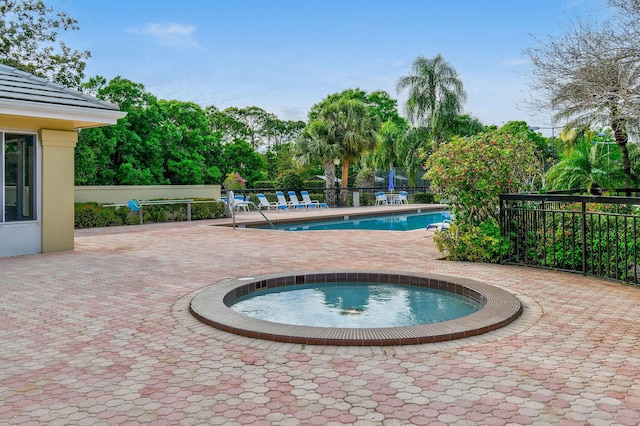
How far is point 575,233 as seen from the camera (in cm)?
735

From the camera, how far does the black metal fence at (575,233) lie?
6660 mm

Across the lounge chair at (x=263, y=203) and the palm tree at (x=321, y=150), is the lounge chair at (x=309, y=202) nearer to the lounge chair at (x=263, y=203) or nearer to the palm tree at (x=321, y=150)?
the palm tree at (x=321, y=150)

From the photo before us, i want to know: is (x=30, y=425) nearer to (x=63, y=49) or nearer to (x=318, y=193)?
(x=63, y=49)

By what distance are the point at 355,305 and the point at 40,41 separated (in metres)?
19.7

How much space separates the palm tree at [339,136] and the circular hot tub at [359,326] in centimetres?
2041

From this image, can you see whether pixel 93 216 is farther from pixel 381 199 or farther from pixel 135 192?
pixel 381 199

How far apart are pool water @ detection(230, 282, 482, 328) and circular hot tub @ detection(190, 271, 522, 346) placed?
7 centimetres

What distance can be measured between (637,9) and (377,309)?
7.49 meters

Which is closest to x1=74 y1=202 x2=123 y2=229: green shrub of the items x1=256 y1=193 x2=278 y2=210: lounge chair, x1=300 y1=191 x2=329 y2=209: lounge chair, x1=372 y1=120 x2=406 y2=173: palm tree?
x1=256 y1=193 x2=278 y2=210: lounge chair

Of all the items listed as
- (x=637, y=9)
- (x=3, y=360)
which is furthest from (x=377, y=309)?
(x=637, y=9)

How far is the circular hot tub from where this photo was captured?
4.34 meters

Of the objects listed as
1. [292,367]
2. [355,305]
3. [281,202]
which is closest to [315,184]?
[281,202]

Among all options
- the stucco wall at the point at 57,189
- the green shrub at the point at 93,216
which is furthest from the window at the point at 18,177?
the green shrub at the point at 93,216

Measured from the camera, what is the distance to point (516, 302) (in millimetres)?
5461
